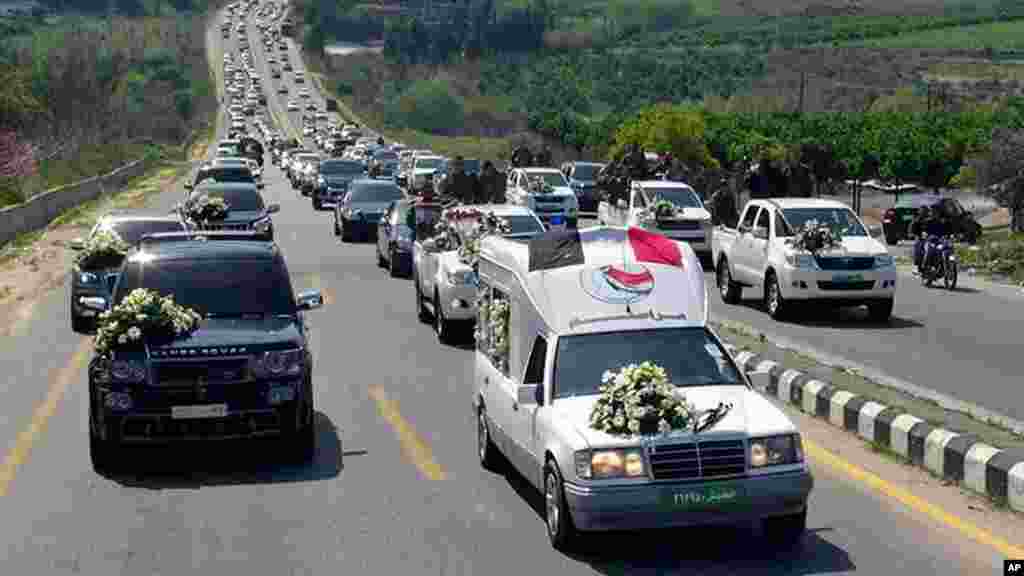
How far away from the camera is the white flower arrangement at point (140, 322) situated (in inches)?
522

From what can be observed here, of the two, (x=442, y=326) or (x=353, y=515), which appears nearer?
(x=353, y=515)

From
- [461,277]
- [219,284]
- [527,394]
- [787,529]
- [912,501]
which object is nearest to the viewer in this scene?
[787,529]

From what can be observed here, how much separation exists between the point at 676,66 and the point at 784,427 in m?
147

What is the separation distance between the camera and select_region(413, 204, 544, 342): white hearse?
21625 mm

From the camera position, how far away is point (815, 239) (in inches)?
965

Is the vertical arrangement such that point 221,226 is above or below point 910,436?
below

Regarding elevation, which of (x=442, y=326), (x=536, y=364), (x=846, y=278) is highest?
(x=536, y=364)

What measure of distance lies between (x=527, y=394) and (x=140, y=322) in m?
3.76

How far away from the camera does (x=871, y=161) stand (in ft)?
234

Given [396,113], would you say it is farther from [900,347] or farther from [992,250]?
[900,347]

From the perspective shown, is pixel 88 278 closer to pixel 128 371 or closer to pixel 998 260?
pixel 128 371

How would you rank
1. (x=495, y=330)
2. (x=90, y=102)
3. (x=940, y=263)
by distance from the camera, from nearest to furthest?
(x=495, y=330) < (x=940, y=263) < (x=90, y=102)

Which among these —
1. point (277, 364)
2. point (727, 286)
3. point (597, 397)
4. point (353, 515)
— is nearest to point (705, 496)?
point (597, 397)

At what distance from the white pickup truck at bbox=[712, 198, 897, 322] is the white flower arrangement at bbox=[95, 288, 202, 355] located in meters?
12.7
